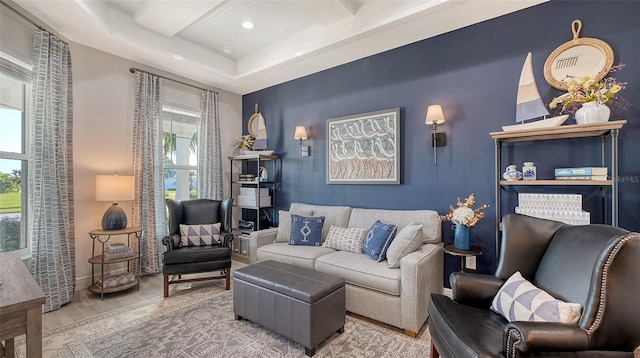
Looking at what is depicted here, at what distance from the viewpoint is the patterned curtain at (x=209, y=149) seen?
4.30 metres

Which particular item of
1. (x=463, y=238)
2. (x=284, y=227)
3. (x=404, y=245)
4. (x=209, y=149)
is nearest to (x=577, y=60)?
(x=463, y=238)

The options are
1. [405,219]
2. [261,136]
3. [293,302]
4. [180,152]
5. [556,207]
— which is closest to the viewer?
[293,302]

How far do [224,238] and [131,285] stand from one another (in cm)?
110

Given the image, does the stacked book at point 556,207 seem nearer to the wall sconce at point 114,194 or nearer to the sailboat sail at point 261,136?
the sailboat sail at point 261,136

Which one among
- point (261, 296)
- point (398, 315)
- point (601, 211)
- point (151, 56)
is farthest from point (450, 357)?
point (151, 56)

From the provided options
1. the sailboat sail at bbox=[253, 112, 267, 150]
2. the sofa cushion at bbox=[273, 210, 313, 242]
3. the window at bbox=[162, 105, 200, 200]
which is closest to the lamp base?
the window at bbox=[162, 105, 200, 200]

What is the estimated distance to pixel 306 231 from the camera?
327 centimetres

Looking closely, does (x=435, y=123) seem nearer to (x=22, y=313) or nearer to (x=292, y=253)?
(x=292, y=253)

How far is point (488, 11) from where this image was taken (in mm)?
2543

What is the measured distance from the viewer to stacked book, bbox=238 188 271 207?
4215 mm

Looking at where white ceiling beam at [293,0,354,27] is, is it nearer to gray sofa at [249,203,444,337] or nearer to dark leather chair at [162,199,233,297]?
gray sofa at [249,203,444,337]

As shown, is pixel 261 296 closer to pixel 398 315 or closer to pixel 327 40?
pixel 398 315

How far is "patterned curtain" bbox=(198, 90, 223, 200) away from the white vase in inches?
171

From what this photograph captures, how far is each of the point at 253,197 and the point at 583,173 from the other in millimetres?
3724
